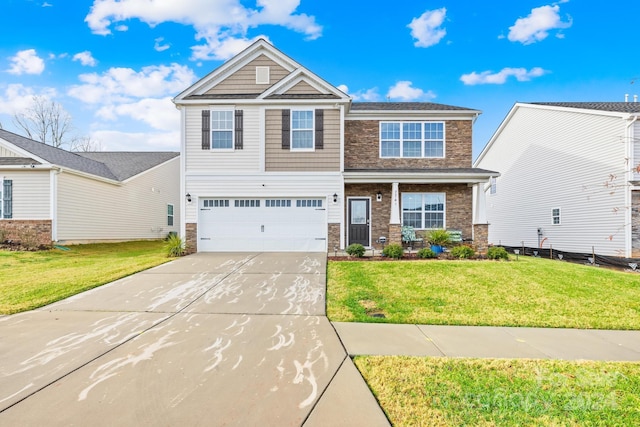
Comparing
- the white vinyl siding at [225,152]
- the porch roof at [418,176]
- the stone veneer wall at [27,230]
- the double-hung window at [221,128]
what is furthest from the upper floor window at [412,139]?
the stone veneer wall at [27,230]

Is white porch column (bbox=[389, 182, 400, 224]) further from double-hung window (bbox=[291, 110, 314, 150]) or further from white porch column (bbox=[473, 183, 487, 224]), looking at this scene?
double-hung window (bbox=[291, 110, 314, 150])

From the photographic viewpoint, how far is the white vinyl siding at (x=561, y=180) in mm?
13483

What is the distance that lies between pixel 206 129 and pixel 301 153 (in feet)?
12.6

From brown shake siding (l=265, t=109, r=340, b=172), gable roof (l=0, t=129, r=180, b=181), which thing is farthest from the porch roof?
gable roof (l=0, t=129, r=180, b=181)

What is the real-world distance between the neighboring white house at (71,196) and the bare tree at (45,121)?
17813 mm

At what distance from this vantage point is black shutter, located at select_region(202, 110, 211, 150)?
1331 cm

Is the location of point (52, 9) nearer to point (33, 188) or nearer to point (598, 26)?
point (33, 188)

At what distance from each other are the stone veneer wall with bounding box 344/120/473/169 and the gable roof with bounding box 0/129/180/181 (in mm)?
12600

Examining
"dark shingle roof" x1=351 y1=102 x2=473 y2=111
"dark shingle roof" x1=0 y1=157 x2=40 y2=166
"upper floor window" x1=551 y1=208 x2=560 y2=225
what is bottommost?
"upper floor window" x1=551 y1=208 x2=560 y2=225

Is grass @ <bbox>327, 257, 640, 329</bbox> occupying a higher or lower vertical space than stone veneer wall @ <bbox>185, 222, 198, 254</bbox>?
lower

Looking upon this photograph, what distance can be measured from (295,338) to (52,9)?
1867 cm

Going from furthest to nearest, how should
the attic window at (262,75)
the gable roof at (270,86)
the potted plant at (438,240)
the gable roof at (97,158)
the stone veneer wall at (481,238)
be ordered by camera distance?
the gable roof at (97,158), the attic window at (262,75), the gable roof at (270,86), the stone veneer wall at (481,238), the potted plant at (438,240)

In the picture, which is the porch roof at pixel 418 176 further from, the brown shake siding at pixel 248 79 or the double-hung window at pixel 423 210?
the brown shake siding at pixel 248 79

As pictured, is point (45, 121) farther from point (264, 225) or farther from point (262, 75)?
point (264, 225)
